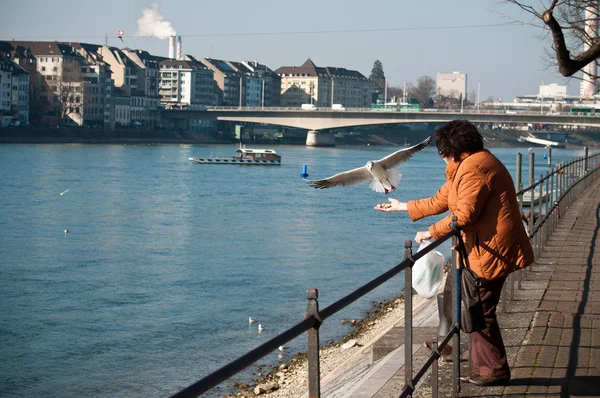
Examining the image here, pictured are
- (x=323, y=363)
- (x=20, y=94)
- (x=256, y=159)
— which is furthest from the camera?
(x=20, y=94)

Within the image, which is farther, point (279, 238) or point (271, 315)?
point (279, 238)

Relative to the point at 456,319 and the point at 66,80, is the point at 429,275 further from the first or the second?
the point at 66,80

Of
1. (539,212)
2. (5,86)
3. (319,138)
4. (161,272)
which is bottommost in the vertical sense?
(161,272)

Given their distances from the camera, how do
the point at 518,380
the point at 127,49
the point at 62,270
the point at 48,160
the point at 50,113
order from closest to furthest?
the point at 518,380 < the point at 62,270 < the point at 48,160 < the point at 50,113 < the point at 127,49

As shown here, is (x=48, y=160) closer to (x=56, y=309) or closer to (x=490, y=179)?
(x=56, y=309)

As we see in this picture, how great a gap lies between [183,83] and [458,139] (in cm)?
13482

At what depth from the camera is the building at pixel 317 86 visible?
530 feet

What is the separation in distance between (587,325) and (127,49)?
12808cm

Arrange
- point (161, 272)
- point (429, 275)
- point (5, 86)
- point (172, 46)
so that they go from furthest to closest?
point (172, 46) → point (5, 86) → point (161, 272) → point (429, 275)

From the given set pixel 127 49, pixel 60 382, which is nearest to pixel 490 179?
pixel 60 382

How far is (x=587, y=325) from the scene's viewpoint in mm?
6434

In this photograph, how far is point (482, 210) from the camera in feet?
14.9

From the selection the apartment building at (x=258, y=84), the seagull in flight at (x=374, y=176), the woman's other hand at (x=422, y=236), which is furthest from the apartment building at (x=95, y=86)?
the woman's other hand at (x=422, y=236)

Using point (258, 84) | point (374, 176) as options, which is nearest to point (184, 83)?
point (258, 84)
